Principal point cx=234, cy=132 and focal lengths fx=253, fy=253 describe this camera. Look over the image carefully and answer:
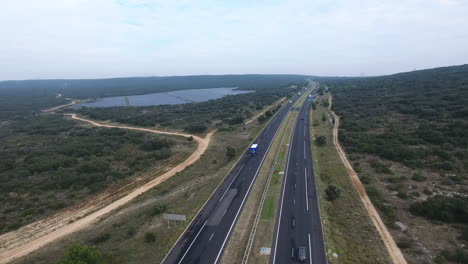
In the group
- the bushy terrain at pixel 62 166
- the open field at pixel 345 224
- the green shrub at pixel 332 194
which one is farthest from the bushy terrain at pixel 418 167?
the bushy terrain at pixel 62 166

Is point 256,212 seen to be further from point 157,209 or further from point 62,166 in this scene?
point 62,166

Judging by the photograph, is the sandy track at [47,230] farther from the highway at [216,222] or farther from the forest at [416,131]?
the forest at [416,131]

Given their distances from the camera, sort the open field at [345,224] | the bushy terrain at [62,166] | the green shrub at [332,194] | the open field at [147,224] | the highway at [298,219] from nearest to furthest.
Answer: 1. the open field at [345,224]
2. the highway at [298,219]
3. the open field at [147,224]
4. the green shrub at [332,194]
5. the bushy terrain at [62,166]

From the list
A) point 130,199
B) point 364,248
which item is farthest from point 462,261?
point 130,199

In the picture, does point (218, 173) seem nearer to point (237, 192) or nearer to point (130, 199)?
point (237, 192)

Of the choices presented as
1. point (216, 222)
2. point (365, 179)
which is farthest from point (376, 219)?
point (216, 222)
